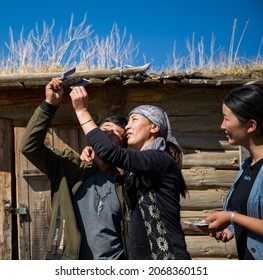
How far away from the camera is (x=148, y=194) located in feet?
9.27

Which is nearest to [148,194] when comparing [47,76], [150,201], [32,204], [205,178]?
[150,201]

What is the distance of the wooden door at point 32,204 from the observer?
6.26m

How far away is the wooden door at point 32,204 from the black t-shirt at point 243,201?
3934 millimetres

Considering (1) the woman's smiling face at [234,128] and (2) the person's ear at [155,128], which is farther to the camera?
(2) the person's ear at [155,128]

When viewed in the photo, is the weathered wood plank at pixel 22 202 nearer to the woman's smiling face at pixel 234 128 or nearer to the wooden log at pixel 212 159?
the wooden log at pixel 212 159

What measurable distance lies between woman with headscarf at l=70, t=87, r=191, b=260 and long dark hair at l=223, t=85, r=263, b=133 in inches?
18.5

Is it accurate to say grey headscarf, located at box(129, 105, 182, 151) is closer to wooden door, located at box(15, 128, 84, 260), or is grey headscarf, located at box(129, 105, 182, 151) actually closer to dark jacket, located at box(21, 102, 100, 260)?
dark jacket, located at box(21, 102, 100, 260)

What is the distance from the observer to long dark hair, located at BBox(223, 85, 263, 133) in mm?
2705

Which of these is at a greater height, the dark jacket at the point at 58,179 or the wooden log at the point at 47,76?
the wooden log at the point at 47,76

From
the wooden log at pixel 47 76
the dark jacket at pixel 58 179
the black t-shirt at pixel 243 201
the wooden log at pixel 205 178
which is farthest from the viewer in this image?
the wooden log at pixel 205 178

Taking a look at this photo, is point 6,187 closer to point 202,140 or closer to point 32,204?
point 32,204

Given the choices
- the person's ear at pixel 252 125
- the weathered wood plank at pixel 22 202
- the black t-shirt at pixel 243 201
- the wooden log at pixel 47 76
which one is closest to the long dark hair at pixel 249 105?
the person's ear at pixel 252 125

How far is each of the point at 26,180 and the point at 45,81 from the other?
1332mm

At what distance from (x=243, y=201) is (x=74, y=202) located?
1035mm
